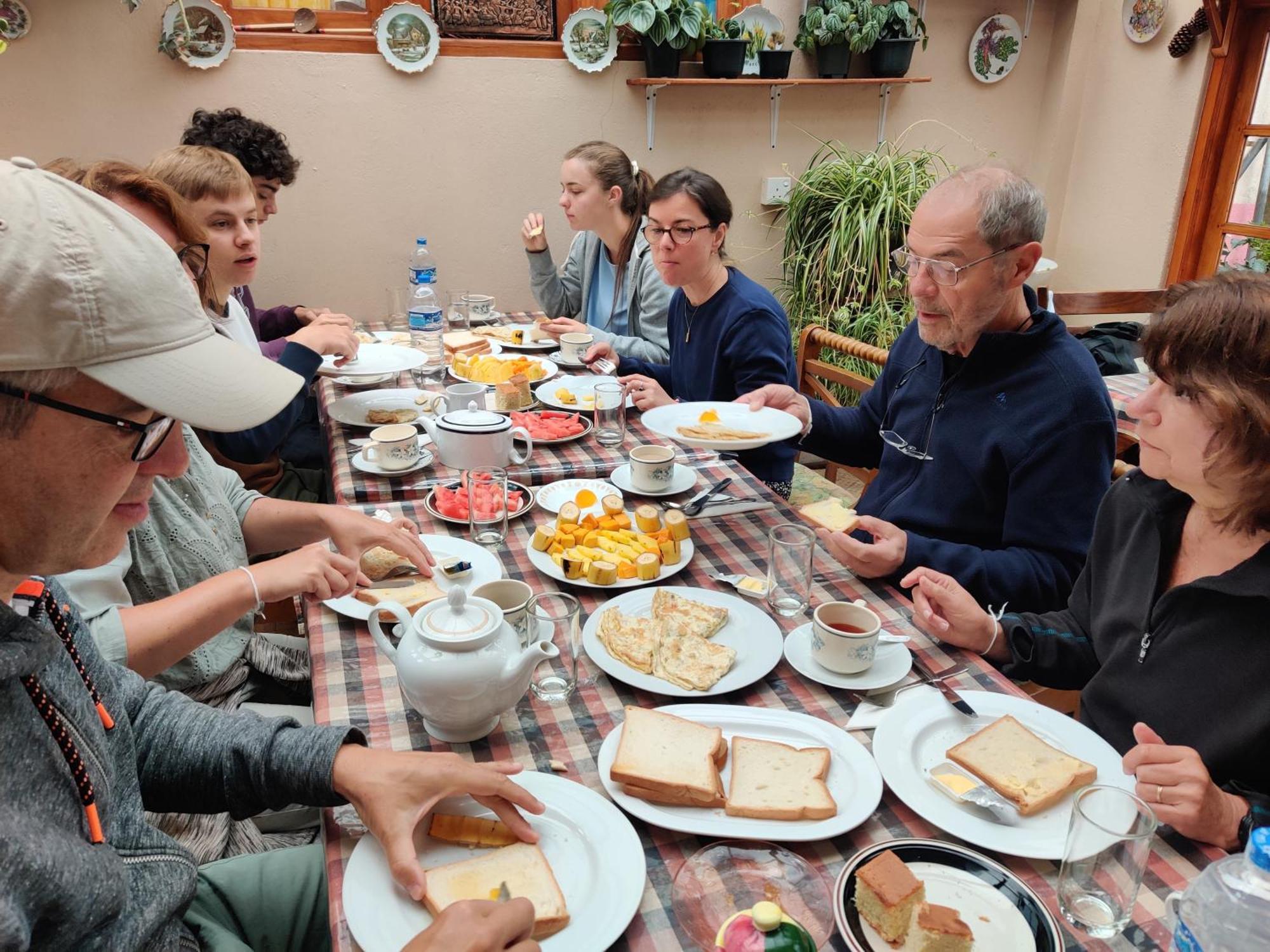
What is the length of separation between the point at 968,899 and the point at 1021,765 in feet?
0.80

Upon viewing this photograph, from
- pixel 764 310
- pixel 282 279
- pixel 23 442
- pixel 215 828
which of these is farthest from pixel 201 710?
pixel 282 279

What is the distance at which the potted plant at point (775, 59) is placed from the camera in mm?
4266

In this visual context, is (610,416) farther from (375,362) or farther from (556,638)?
(556,638)

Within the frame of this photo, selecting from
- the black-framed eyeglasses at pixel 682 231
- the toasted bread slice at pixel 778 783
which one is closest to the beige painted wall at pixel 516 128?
the black-framed eyeglasses at pixel 682 231

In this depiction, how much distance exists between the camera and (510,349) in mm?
3357

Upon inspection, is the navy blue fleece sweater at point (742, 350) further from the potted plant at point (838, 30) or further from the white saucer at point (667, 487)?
the potted plant at point (838, 30)

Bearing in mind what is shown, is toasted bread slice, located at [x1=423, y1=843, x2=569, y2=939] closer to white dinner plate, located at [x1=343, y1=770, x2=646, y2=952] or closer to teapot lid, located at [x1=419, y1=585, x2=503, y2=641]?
white dinner plate, located at [x1=343, y1=770, x2=646, y2=952]

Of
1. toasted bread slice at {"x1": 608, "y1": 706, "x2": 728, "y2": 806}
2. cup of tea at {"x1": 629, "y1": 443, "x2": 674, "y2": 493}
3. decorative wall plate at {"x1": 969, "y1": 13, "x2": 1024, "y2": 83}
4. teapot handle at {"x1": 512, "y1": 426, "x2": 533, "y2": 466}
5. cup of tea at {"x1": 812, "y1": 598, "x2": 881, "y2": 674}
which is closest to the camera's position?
toasted bread slice at {"x1": 608, "y1": 706, "x2": 728, "y2": 806}

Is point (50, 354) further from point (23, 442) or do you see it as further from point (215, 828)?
point (215, 828)

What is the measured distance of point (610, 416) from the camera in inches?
94.0

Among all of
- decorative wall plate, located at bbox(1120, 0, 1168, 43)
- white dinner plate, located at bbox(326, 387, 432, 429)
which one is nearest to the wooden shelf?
decorative wall plate, located at bbox(1120, 0, 1168, 43)

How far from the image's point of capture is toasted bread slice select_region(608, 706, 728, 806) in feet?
3.47

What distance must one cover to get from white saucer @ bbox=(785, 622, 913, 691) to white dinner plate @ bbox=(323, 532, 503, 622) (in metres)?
0.50

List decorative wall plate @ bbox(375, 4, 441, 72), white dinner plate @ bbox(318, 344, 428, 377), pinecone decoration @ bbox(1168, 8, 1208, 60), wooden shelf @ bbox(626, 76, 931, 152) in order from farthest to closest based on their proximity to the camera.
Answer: wooden shelf @ bbox(626, 76, 931, 152)
pinecone decoration @ bbox(1168, 8, 1208, 60)
decorative wall plate @ bbox(375, 4, 441, 72)
white dinner plate @ bbox(318, 344, 428, 377)
